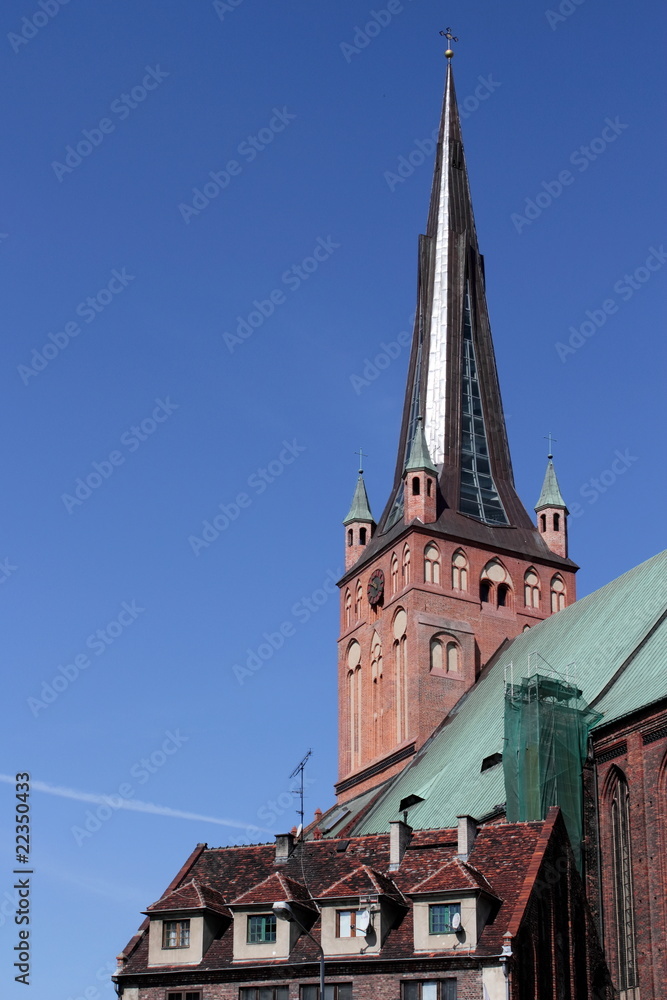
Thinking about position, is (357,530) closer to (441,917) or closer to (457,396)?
(457,396)

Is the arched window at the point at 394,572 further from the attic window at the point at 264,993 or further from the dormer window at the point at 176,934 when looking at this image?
the attic window at the point at 264,993

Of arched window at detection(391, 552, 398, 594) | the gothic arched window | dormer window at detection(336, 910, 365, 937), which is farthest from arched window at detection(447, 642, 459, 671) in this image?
dormer window at detection(336, 910, 365, 937)

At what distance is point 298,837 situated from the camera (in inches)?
2029

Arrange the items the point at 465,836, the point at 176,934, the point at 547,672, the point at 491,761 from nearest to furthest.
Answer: the point at 465,836, the point at 176,934, the point at 491,761, the point at 547,672

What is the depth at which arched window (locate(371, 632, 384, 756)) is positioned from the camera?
268 ft

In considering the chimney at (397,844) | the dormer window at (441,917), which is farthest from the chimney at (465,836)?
the dormer window at (441,917)

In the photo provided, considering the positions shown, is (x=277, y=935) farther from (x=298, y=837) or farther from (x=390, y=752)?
(x=390, y=752)

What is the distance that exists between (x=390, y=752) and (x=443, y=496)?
47.1ft

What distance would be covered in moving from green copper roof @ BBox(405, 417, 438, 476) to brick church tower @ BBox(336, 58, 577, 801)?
0.10 metres

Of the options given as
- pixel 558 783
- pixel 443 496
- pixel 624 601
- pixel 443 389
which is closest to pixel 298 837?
pixel 558 783

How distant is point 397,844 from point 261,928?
182 inches

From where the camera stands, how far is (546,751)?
55219mm

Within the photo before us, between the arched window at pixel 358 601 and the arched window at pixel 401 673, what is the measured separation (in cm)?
487

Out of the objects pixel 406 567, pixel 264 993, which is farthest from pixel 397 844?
pixel 406 567
